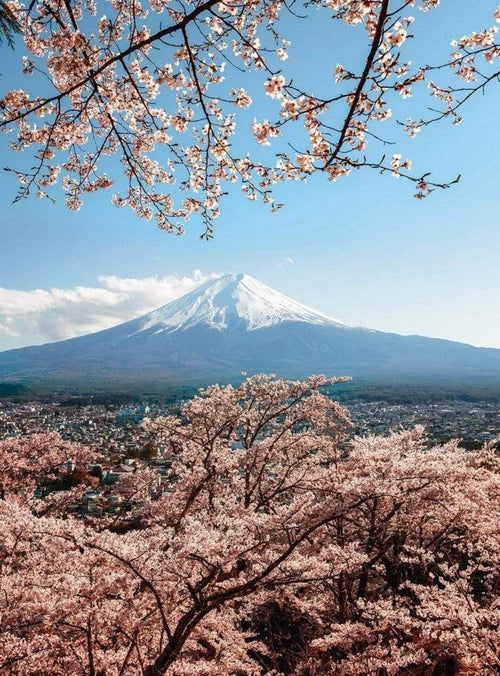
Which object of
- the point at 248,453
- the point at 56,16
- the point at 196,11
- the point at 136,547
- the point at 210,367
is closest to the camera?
the point at 196,11

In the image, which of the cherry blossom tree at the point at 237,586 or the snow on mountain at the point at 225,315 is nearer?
the cherry blossom tree at the point at 237,586

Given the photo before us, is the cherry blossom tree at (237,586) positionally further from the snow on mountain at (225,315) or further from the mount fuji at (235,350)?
the snow on mountain at (225,315)

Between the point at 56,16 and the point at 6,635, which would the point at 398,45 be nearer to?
the point at 56,16

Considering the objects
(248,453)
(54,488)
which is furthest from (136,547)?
(54,488)

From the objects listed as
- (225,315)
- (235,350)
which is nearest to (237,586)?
(235,350)

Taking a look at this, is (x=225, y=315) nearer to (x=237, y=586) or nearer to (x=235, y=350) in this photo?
(x=235, y=350)

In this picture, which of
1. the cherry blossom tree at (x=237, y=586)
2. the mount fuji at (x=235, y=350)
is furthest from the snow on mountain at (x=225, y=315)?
the cherry blossom tree at (x=237, y=586)

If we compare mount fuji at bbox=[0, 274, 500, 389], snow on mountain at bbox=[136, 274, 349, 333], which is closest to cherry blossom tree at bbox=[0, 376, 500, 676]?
mount fuji at bbox=[0, 274, 500, 389]

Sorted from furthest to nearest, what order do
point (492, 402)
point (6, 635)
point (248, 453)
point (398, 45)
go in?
point (492, 402) → point (248, 453) → point (6, 635) → point (398, 45)
